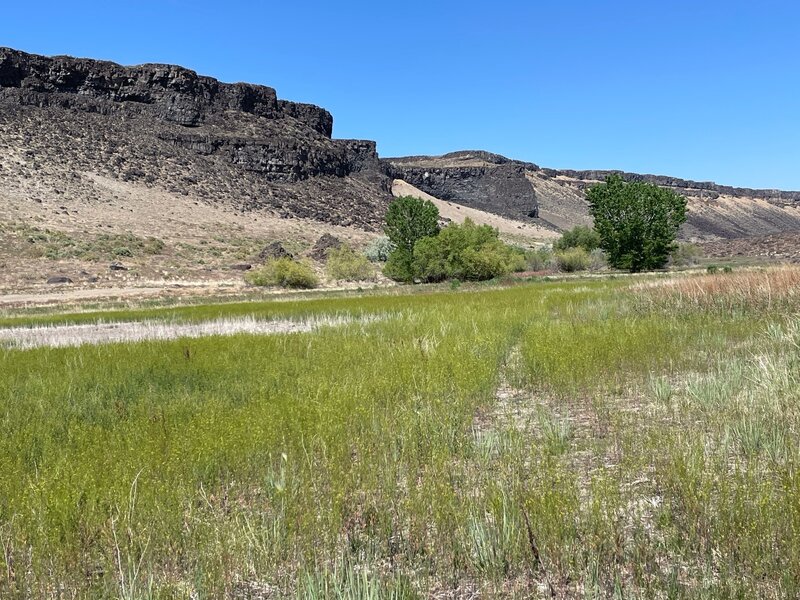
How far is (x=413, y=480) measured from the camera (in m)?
4.60

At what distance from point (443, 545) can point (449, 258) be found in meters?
48.0

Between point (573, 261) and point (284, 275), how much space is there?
29110 mm

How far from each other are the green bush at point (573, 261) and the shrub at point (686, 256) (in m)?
9.50

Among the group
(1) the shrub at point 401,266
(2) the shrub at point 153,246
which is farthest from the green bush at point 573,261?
(2) the shrub at point 153,246

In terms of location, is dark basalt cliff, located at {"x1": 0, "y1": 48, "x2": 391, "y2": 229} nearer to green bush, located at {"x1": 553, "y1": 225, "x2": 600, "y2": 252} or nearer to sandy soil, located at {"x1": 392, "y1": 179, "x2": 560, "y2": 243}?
sandy soil, located at {"x1": 392, "y1": 179, "x2": 560, "y2": 243}

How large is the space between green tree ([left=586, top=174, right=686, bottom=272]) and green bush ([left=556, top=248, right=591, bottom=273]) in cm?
443

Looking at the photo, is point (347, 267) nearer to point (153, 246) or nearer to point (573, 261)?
point (153, 246)

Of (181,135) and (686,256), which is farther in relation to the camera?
(181,135)

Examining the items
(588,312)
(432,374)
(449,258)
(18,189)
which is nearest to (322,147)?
(18,189)

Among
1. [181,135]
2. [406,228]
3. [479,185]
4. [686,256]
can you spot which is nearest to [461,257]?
[406,228]

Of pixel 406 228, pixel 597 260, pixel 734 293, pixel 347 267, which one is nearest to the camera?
pixel 734 293

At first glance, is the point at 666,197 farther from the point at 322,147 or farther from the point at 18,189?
the point at 322,147

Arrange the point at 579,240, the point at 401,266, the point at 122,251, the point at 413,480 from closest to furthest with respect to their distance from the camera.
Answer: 1. the point at 413,480
2. the point at 401,266
3. the point at 122,251
4. the point at 579,240

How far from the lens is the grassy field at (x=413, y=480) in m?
3.42
